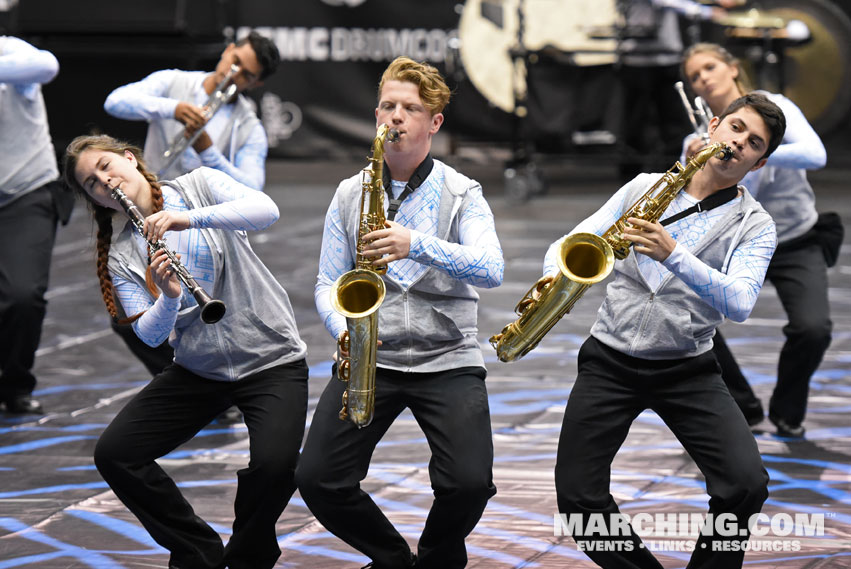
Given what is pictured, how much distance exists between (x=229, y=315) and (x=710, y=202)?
152 centimetres

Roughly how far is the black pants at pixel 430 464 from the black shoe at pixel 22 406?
8.38ft

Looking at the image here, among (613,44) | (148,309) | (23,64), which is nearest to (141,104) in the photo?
(23,64)

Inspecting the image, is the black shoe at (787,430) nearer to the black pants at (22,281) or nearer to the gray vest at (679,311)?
the gray vest at (679,311)

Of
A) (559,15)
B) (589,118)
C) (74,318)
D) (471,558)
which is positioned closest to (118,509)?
(471,558)

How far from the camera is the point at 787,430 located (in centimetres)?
520

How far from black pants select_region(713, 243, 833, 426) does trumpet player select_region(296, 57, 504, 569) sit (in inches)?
72.1

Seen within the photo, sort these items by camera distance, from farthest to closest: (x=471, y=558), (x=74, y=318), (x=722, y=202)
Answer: (x=74, y=318)
(x=471, y=558)
(x=722, y=202)

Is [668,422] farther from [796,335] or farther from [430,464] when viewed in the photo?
[796,335]

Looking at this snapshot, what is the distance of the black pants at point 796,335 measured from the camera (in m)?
5.09

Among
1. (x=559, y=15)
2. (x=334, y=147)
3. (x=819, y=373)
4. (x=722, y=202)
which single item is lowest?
Answer: (x=334, y=147)

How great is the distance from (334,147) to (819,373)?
7743mm

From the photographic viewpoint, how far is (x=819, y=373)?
6.14 m

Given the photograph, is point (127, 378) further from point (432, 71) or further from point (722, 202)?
point (722, 202)

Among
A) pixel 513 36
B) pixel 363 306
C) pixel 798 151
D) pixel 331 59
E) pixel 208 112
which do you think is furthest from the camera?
pixel 331 59
